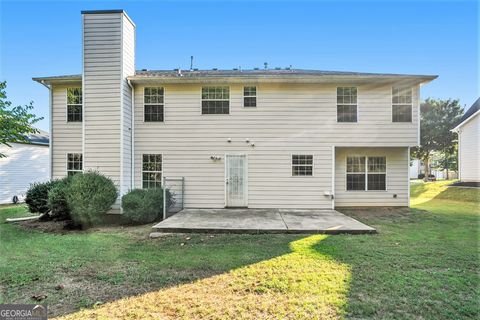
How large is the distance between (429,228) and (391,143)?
360 cm

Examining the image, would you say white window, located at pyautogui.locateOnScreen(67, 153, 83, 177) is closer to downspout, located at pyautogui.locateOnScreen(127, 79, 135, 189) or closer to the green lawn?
downspout, located at pyautogui.locateOnScreen(127, 79, 135, 189)

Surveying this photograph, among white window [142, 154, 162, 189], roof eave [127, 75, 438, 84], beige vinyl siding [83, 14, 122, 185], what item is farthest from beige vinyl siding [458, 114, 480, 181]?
beige vinyl siding [83, 14, 122, 185]

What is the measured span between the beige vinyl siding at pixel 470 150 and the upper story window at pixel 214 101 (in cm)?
1693

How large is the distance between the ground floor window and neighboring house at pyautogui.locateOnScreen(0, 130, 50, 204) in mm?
14934

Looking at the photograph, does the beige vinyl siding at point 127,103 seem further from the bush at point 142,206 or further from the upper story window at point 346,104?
the upper story window at point 346,104

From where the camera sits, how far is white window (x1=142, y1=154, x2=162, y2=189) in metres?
9.61

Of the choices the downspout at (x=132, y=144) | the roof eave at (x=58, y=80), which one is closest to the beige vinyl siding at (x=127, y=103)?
the downspout at (x=132, y=144)

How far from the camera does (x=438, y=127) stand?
2397 centimetres

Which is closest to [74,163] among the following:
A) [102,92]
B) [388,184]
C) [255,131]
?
[102,92]

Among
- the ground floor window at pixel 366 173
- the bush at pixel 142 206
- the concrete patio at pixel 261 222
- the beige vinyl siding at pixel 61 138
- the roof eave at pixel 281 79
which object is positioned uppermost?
the roof eave at pixel 281 79

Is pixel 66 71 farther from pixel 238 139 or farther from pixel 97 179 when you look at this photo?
pixel 238 139

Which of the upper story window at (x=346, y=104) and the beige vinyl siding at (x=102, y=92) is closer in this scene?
the beige vinyl siding at (x=102, y=92)

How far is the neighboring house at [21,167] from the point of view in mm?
13445

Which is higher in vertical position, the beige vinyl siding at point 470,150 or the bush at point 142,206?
the beige vinyl siding at point 470,150
